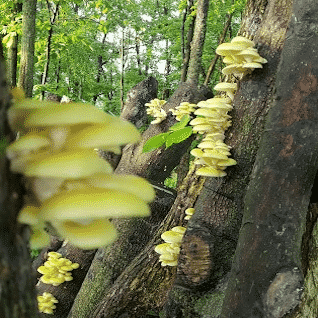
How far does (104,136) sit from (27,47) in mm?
4935

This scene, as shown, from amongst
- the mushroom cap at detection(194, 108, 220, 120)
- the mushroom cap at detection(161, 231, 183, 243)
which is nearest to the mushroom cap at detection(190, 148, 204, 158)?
the mushroom cap at detection(194, 108, 220, 120)

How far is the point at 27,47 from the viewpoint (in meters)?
5.07

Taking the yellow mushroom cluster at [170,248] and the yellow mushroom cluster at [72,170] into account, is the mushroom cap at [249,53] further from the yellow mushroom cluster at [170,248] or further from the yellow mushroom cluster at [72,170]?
the yellow mushroom cluster at [72,170]

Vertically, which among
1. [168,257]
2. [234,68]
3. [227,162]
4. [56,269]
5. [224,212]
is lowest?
[56,269]

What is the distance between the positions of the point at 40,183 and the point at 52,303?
3.58 m

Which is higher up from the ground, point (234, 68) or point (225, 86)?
point (234, 68)

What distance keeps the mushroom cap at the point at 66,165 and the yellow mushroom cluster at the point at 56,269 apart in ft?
10.8

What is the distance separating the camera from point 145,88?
199 inches

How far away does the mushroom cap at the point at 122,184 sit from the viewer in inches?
29.6

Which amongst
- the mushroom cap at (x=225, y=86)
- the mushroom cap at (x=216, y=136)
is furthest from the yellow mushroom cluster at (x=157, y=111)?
the mushroom cap at (x=216, y=136)

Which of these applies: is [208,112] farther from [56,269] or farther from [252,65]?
[56,269]

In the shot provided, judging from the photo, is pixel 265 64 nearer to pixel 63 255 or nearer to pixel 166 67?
pixel 63 255

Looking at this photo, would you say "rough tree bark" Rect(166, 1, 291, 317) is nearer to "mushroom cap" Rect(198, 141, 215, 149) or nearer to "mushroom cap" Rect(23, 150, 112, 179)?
"mushroom cap" Rect(198, 141, 215, 149)

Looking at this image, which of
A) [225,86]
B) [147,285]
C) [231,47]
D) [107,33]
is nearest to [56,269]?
[147,285]
